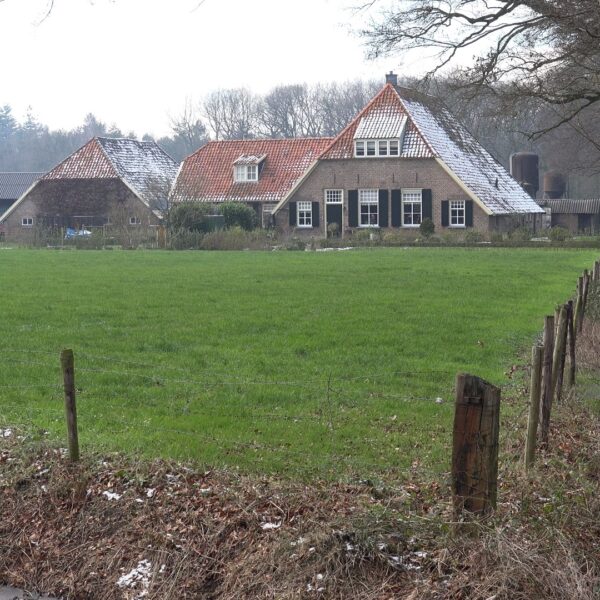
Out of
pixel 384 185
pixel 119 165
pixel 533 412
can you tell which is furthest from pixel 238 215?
pixel 533 412

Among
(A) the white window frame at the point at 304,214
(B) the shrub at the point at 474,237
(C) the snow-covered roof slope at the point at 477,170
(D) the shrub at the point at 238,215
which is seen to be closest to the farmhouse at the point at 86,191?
(D) the shrub at the point at 238,215

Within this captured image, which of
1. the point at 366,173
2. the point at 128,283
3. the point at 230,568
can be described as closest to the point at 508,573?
the point at 230,568

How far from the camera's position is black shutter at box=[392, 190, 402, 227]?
49.8 meters

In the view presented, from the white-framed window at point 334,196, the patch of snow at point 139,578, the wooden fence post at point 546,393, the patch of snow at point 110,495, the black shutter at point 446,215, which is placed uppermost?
the white-framed window at point 334,196

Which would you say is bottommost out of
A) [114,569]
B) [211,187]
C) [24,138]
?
[114,569]

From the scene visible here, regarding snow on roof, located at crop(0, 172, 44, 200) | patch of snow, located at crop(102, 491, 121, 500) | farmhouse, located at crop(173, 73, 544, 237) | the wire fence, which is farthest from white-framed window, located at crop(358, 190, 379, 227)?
patch of snow, located at crop(102, 491, 121, 500)

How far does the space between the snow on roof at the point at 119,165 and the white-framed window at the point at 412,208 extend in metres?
13.2

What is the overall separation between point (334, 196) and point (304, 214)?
1873 mm

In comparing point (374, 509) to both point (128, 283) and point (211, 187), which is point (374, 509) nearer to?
point (128, 283)

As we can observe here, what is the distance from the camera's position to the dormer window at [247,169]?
5572cm

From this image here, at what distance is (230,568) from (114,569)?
818 millimetres

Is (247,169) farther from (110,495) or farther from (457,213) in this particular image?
(110,495)

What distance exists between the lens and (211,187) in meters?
56.1

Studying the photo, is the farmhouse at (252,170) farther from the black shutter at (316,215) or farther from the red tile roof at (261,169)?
the black shutter at (316,215)
